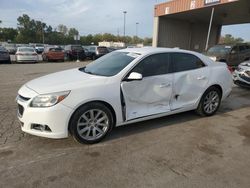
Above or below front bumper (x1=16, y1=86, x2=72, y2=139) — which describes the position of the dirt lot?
below

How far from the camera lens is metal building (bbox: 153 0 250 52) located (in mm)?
17453

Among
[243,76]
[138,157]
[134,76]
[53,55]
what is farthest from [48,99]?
[53,55]

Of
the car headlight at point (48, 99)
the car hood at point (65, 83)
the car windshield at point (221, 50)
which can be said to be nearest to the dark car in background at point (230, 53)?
the car windshield at point (221, 50)

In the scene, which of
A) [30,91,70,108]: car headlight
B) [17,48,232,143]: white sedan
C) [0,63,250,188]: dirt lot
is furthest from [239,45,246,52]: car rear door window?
[30,91,70,108]: car headlight

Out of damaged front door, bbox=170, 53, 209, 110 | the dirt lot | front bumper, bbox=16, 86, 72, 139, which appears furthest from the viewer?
damaged front door, bbox=170, 53, 209, 110

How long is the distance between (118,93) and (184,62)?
179 centimetres

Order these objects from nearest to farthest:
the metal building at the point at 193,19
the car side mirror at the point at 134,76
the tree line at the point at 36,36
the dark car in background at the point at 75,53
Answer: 1. the car side mirror at the point at 134,76
2. the metal building at the point at 193,19
3. the dark car in background at the point at 75,53
4. the tree line at the point at 36,36

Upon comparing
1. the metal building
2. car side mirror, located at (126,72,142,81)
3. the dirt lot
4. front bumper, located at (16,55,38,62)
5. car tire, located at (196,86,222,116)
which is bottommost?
front bumper, located at (16,55,38,62)

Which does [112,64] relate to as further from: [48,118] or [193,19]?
[193,19]

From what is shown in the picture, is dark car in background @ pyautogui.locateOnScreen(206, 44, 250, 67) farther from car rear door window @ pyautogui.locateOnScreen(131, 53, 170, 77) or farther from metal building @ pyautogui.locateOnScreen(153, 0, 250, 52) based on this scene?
car rear door window @ pyautogui.locateOnScreen(131, 53, 170, 77)

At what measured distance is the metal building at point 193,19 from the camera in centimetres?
1745

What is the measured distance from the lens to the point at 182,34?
2466 cm

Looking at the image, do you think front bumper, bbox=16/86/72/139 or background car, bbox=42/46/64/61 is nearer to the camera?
front bumper, bbox=16/86/72/139

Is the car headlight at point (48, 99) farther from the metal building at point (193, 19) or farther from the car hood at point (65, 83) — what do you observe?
the metal building at point (193, 19)
